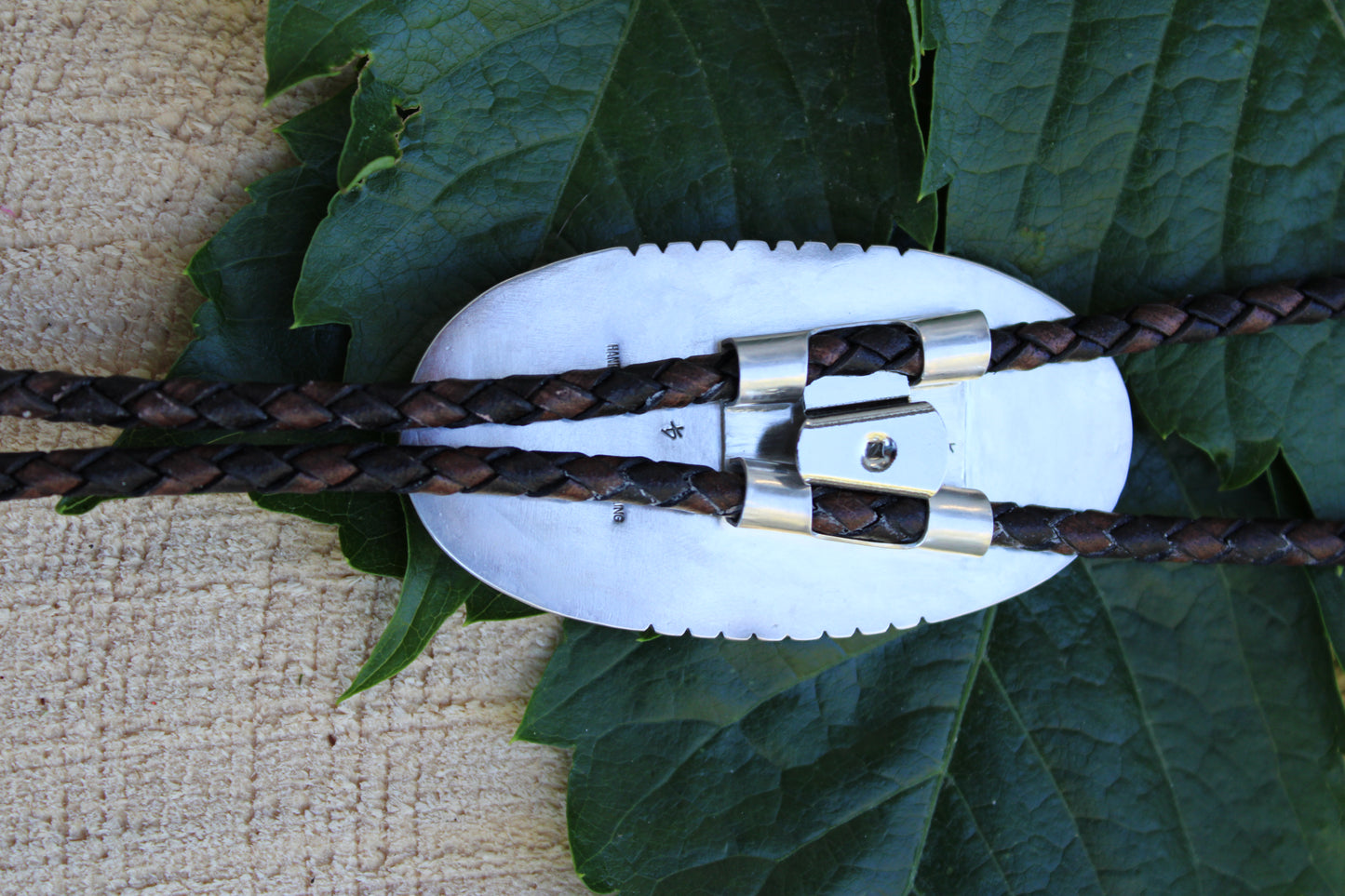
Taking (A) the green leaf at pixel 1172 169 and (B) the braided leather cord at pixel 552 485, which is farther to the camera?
(A) the green leaf at pixel 1172 169

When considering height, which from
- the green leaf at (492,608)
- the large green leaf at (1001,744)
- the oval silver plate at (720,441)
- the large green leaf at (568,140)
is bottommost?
the large green leaf at (1001,744)

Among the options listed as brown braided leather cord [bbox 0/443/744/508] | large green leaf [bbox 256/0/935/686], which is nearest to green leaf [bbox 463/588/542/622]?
large green leaf [bbox 256/0/935/686]

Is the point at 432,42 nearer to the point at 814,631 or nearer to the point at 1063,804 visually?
the point at 814,631

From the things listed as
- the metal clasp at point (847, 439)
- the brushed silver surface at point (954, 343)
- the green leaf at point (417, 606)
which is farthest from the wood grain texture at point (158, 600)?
the brushed silver surface at point (954, 343)

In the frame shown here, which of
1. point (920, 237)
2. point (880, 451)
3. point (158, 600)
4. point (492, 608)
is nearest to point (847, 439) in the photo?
point (880, 451)

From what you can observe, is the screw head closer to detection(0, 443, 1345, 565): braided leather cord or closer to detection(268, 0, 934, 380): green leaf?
detection(0, 443, 1345, 565): braided leather cord

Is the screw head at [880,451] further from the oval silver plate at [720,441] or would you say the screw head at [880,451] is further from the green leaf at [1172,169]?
the green leaf at [1172,169]
